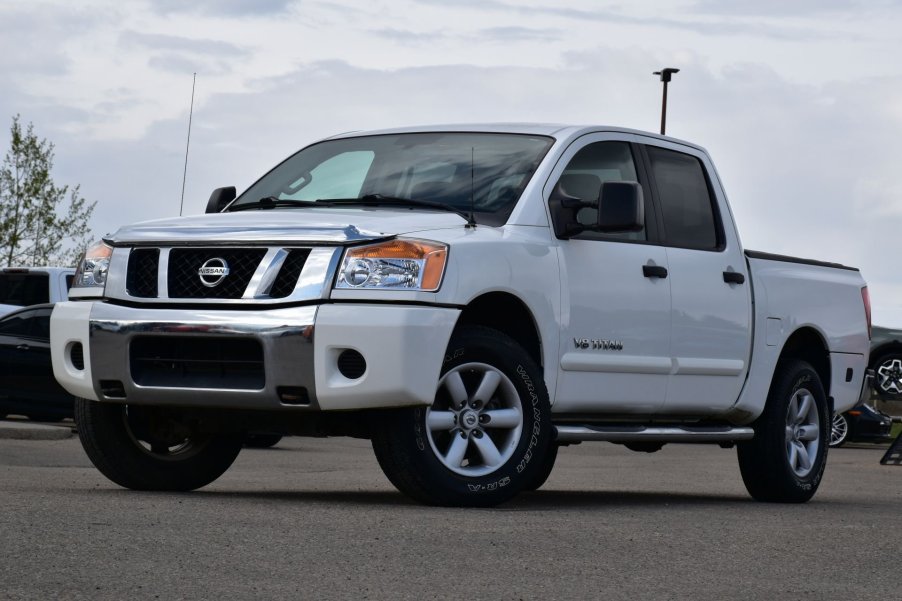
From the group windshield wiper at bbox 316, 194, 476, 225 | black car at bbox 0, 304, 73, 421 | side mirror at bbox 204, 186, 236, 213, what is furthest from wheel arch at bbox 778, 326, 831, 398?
black car at bbox 0, 304, 73, 421

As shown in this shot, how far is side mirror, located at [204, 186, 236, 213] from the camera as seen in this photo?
9.45 m

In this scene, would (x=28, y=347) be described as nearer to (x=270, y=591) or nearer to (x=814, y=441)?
(x=814, y=441)

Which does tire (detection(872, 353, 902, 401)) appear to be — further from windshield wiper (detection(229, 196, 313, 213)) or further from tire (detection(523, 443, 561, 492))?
windshield wiper (detection(229, 196, 313, 213))

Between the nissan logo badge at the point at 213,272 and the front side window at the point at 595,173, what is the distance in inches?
73.8

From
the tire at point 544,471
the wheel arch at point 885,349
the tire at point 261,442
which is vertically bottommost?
the tire at point 261,442

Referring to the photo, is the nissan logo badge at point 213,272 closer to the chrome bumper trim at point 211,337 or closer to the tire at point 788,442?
the chrome bumper trim at point 211,337

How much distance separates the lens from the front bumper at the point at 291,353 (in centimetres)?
721

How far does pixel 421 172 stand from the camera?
8.62 m

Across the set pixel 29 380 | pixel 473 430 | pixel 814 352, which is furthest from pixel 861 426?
pixel 473 430

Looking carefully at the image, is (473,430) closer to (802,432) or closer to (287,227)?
(287,227)

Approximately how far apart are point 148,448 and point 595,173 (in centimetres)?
271

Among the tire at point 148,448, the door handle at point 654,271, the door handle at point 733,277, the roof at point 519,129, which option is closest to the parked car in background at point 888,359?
the door handle at point 733,277

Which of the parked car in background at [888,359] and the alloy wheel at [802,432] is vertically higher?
the alloy wheel at [802,432]

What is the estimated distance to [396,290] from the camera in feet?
23.9
